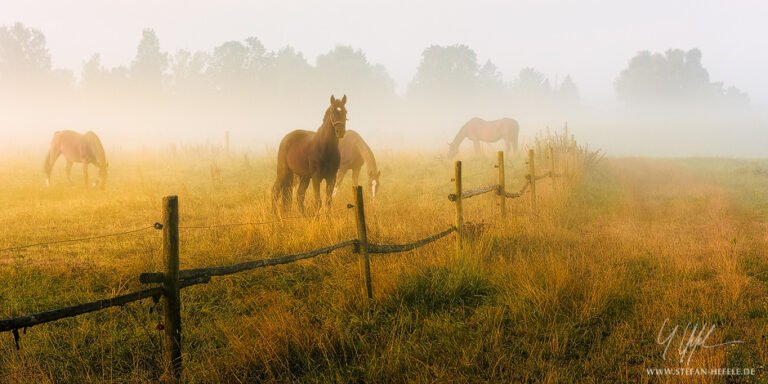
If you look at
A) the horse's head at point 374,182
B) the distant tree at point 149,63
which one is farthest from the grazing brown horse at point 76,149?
the distant tree at point 149,63

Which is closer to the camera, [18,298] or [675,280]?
[18,298]

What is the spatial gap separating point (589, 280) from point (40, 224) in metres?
9.26

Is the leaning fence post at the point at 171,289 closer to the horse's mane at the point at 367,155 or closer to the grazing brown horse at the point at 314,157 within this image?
the grazing brown horse at the point at 314,157

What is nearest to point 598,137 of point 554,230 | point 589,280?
point 554,230

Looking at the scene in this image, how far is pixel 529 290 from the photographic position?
3703mm

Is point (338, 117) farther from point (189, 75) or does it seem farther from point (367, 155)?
point (189, 75)

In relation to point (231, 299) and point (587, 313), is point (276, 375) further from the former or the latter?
point (587, 313)

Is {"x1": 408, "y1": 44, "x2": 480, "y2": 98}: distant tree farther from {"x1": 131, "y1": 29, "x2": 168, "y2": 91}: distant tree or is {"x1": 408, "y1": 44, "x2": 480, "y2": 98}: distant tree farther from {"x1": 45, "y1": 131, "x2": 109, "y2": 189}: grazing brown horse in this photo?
{"x1": 45, "y1": 131, "x2": 109, "y2": 189}: grazing brown horse

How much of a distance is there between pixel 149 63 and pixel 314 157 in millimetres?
40006

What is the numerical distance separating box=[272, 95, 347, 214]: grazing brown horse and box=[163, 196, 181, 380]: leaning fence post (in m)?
4.36

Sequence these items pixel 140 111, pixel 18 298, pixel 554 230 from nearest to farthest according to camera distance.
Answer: pixel 18 298, pixel 554 230, pixel 140 111

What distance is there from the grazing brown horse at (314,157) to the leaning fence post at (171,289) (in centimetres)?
436
